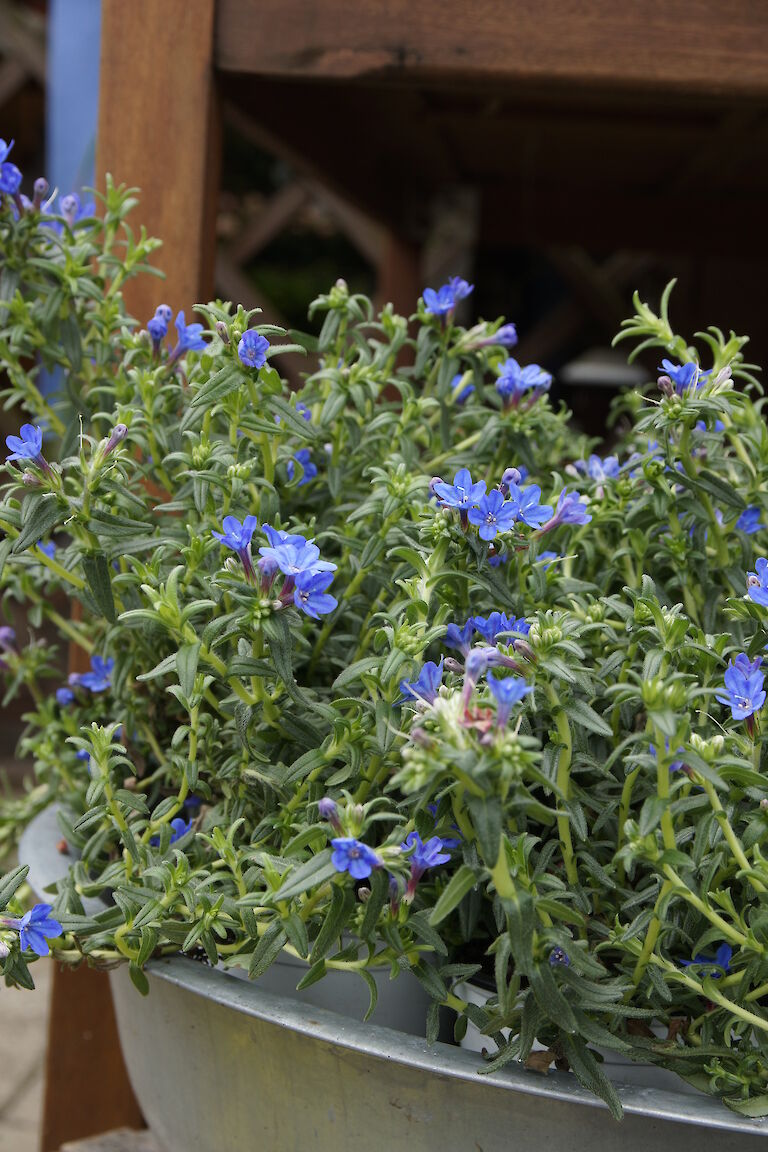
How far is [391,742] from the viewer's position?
86 centimetres

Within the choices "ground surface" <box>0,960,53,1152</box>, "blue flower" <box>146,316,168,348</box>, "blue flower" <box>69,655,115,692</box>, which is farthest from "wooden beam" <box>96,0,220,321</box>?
"ground surface" <box>0,960,53,1152</box>

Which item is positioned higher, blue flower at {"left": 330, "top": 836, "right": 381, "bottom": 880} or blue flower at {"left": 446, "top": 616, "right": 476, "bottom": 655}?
blue flower at {"left": 446, "top": 616, "right": 476, "bottom": 655}

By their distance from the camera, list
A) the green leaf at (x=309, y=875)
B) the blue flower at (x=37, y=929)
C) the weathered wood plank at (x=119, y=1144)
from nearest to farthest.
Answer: the green leaf at (x=309, y=875), the blue flower at (x=37, y=929), the weathered wood plank at (x=119, y=1144)

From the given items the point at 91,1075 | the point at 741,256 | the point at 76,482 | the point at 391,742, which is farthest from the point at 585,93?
the point at 741,256

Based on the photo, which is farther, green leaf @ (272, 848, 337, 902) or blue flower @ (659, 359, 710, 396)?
Result: blue flower @ (659, 359, 710, 396)

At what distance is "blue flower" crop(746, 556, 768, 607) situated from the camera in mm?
843

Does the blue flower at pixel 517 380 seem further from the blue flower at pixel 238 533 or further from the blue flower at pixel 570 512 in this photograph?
the blue flower at pixel 238 533

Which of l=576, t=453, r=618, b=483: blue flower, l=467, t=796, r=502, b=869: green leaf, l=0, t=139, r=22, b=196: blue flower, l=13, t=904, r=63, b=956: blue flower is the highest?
l=0, t=139, r=22, b=196: blue flower

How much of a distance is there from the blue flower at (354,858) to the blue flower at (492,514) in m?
0.26

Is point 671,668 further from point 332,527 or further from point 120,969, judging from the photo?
point 120,969

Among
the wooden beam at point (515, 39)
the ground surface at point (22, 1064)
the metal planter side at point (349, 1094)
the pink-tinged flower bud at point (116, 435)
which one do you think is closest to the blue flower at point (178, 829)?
the metal planter side at point (349, 1094)

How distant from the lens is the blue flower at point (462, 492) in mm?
872

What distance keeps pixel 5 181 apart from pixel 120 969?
0.80 meters

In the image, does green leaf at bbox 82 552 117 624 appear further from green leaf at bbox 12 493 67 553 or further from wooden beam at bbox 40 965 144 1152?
wooden beam at bbox 40 965 144 1152
